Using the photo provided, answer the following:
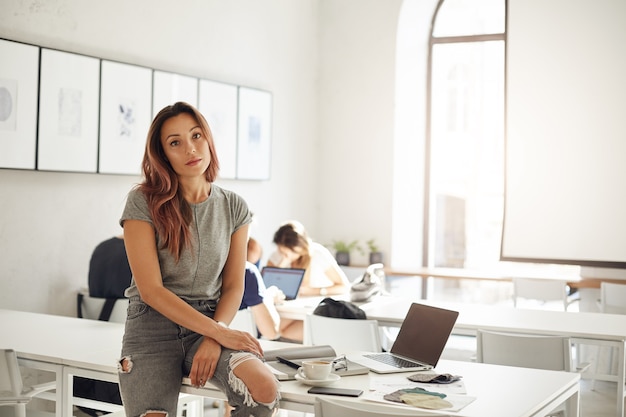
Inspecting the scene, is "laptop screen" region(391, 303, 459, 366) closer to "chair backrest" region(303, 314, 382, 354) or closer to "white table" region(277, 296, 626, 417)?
"chair backrest" region(303, 314, 382, 354)

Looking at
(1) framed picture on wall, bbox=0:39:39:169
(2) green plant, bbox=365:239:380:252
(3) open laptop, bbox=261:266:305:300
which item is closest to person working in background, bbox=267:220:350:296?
(3) open laptop, bbox=261:266:305:300

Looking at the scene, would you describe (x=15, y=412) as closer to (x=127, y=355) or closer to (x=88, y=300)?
(x=127, y=355)

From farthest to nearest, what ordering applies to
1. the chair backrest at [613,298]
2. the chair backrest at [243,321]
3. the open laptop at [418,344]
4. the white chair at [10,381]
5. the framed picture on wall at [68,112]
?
the chair backrest at [613,298] < the framed picture on wall at [68,112] < the chair backrest at [243,321] < the white chair at [10,381] < the open laptop at [418,344]

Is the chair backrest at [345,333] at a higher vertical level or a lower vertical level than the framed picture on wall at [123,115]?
lower

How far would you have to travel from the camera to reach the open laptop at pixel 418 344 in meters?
2.81

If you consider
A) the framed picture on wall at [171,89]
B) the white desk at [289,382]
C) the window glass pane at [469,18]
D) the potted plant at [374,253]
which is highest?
the window glass pane at [469,18]

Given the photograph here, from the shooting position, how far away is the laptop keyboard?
9.26 feet

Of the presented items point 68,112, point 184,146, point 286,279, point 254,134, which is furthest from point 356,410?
point 254,134

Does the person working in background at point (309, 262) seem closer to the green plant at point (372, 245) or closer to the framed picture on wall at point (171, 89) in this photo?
the framed picture on wall at point (171, 89)

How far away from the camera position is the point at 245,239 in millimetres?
2752

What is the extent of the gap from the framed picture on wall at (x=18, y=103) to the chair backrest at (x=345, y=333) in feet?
6.19

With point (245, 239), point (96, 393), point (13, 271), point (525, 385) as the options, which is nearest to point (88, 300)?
point (13, 271)

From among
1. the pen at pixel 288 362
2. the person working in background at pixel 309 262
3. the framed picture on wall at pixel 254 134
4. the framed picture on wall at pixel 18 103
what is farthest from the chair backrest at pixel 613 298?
the framed picture on wall at pixel 18 103

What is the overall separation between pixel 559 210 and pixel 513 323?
304cm
